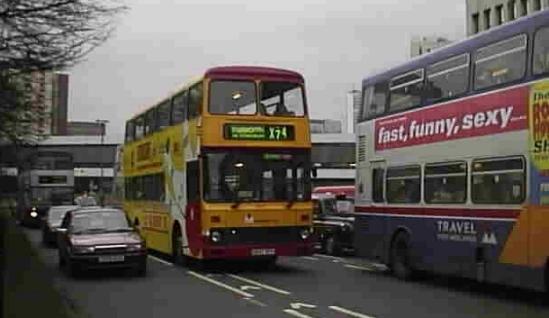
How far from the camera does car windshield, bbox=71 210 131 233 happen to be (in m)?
20.9

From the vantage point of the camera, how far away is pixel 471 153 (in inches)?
626

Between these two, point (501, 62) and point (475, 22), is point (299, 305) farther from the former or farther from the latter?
point (475, 22)

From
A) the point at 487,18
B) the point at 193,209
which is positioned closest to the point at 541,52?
the point at 193,209

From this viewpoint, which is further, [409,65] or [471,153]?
[409,65]

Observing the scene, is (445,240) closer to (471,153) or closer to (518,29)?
(471,153)

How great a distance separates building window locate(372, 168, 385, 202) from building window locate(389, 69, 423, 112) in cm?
141

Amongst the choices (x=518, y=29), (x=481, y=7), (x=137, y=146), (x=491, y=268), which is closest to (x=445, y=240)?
(x=491, y=268)

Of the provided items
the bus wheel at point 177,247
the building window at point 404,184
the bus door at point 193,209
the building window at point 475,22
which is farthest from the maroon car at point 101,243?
the building window at point 475,22

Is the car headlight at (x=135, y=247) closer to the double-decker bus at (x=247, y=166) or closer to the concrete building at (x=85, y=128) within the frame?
the double-decker bus at (x=247, y=166)

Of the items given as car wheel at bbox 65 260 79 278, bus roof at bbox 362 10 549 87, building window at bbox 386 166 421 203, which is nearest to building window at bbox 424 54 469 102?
bus roof at bbox 362 10 549 87

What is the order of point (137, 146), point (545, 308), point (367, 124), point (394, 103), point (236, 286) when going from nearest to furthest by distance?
1. point (545, 308)
2. point (236, 286)
3. point (394, 103)
4. point (367, 124)
5. point (137, 146)

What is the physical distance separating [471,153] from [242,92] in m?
6.41

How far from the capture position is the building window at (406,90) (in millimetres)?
18266

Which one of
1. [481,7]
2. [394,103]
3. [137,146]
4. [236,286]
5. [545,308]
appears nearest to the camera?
[545,308]
